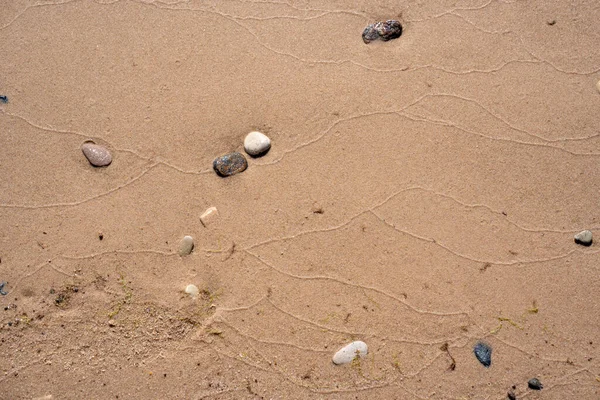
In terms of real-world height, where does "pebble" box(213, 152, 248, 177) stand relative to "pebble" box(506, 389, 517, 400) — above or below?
above

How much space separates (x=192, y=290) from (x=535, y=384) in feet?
7.93

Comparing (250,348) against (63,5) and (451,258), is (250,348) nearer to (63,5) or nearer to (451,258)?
(451,258)

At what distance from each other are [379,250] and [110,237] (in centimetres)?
190

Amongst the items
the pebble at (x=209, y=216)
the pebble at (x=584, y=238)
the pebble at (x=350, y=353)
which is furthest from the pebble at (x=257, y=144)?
the pebble at (x=584, y=238)

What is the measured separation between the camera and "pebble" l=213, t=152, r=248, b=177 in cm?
333

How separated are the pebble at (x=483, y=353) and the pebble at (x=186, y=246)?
2.08 metres

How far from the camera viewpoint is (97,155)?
3.37 m

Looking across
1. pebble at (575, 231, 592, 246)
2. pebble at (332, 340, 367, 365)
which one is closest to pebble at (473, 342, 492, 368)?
pebble at (332, 340, 367, 365)

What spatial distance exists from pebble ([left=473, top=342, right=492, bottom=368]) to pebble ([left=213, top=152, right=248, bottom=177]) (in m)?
2.05

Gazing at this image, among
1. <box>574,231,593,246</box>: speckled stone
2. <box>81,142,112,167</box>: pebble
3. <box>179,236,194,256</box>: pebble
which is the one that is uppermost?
<box>81,142,112,167</box>: pebble

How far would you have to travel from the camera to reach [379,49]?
3.52 m

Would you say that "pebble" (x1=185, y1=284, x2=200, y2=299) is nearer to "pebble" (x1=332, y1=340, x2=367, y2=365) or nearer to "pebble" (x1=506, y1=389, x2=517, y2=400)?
"pebble" (x1=332, y1=340, x2=367, y2=365)

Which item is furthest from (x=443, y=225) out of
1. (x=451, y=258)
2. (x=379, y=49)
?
(x=379, y=49)

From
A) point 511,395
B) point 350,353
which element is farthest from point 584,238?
point 350,353
